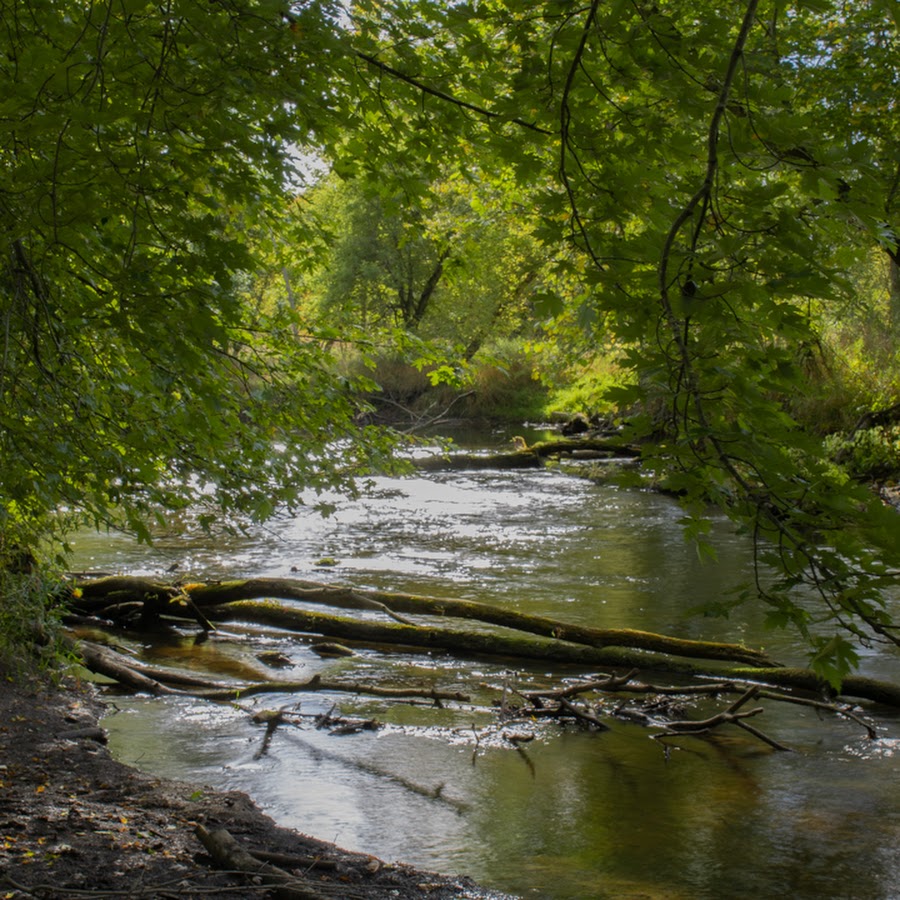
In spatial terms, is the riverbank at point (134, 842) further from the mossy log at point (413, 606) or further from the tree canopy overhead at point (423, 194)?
the mossy log at point (413, 606)

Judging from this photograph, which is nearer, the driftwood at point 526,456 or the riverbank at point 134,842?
the riverbank at point 134,842

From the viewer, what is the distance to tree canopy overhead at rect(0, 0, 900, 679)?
2770 millimetres

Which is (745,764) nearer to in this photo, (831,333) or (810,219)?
(810,219)

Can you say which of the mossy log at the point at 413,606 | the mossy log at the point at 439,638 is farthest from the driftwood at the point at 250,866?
the mossy log at the point at 413,606

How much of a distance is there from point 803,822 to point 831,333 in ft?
53.0

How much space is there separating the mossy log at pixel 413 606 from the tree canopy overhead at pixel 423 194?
357 centimetres

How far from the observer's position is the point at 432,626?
9.48 meters

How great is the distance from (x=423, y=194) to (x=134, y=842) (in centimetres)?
360

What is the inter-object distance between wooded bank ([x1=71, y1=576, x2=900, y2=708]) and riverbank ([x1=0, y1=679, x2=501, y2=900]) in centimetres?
236

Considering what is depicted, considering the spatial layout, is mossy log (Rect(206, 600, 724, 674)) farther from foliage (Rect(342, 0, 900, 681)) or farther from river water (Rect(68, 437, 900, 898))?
foliage (Rect(342, 0, 900, 681))

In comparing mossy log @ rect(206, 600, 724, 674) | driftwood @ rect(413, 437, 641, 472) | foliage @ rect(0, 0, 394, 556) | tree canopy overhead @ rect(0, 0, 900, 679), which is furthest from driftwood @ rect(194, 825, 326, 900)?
driftwood @ rect(413, 437, 641, 472)

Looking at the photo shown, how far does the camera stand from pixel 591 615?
10617 millimetres

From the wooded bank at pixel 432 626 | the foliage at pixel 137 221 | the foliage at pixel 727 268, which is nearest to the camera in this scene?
the foliage at pixel 727 268

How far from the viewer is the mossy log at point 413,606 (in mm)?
8578
